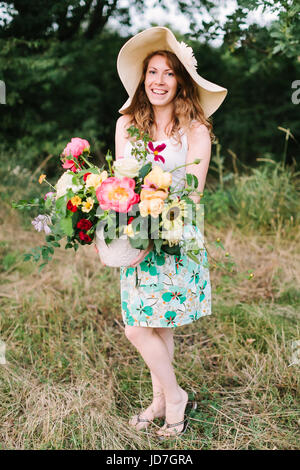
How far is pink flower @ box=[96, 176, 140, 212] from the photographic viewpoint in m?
1.61

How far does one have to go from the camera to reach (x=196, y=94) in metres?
2.26

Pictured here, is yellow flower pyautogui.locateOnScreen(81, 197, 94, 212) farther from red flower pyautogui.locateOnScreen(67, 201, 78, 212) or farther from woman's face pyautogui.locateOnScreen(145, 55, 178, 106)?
woman's face pyautogui.locateOnScreen(145, 55, 178, 106)

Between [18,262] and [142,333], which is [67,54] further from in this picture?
[142,333]

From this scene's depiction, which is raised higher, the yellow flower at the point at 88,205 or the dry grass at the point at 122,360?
the yellow flower at the point at 88,205

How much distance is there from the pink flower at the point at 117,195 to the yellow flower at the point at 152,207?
4cm

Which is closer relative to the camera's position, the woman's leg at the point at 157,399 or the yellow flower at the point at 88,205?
the yellow flower at the point at 88,205

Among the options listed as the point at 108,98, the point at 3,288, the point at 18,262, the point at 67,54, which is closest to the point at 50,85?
Result: the point at 67,54

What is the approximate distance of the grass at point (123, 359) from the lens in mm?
2197

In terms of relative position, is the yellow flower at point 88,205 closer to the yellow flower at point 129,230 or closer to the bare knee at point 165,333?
→ the yellow flower at point 129,230

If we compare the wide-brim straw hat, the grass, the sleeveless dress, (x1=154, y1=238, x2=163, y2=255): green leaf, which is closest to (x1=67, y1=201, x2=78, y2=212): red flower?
(x1=154, y1=238, x2=163, y2=255): green leaf

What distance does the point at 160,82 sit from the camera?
2148 millimetres

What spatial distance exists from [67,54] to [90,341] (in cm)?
341

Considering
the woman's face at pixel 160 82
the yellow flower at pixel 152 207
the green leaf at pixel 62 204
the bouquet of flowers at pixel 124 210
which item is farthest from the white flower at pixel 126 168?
the woman's face at pixel 160 82

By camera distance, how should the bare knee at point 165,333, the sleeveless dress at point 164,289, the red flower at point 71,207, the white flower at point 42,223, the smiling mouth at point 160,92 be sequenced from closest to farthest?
the red flower at point 71,207
the white flower at point 42,223
the sleeveless dress at point 164,289
the smiling mouth at point 160,92
the bare knee at point 165,333
